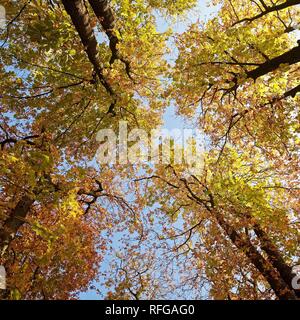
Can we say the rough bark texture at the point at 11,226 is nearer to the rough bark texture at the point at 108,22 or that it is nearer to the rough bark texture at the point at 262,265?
the rough bark texture at the point at 108,22

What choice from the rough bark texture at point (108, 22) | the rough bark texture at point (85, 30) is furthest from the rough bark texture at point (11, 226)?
the rough bark texture at point (108, 22)

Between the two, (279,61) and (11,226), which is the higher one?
(279,61)

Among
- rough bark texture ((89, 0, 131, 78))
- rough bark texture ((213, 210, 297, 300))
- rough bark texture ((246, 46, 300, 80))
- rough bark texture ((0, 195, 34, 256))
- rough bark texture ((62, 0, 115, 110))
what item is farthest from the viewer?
rough bark texture ((213, 210, 297, 300))

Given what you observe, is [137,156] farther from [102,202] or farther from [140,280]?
[140,280]

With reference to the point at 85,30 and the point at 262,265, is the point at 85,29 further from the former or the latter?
the point at 262,265

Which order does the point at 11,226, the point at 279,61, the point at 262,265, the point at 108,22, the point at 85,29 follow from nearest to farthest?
the point at 279,61
the point at 11,226
the point at 85,29
the point at 108,22
the point at 262,265

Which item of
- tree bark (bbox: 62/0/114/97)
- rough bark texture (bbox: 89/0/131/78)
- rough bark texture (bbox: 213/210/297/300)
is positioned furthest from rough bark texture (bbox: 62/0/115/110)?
rough bark texture (bbox: 213/210/297/300)

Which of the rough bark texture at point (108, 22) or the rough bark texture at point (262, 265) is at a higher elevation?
the rough bark texture at point (108, 22)

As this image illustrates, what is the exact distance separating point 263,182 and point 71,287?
11140 mm

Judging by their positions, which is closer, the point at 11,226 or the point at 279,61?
the point at 279,61

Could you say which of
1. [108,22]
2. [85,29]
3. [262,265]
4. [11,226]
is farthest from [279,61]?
[11,226]

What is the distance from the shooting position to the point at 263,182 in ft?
41.5

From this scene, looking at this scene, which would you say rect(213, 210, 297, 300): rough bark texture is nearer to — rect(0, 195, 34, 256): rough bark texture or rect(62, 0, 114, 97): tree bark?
rect(62, 0, 114, 97): tree bark
